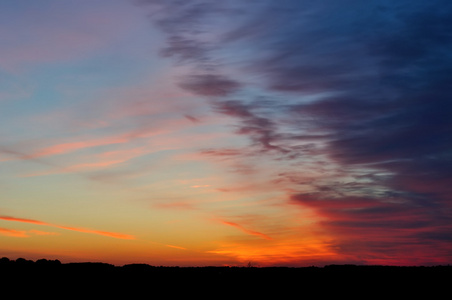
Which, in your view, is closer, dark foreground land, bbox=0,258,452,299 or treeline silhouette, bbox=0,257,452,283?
dark foreground land, bbox=0,258,452,299

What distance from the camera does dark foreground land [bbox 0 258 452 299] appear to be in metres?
34.6

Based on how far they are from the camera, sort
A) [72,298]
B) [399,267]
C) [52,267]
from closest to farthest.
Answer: [72,298] < [52,267] < [399,267]

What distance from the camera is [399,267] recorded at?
141 feet

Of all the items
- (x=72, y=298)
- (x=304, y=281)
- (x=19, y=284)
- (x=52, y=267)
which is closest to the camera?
(x=72, y=298)

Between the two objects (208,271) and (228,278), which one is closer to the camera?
(228,278)

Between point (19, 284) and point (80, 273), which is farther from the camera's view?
point (80, 273)

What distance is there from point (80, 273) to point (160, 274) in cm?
585

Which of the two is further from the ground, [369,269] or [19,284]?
[369,269]

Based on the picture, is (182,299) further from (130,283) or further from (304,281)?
(304,281)

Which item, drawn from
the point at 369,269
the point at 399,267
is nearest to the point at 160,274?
the point at 369,269

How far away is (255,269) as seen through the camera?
4194cm

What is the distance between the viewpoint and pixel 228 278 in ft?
124

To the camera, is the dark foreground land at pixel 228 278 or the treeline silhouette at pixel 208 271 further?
the treeline silhouette at pixel 208 271

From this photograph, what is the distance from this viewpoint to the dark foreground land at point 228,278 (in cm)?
3462
